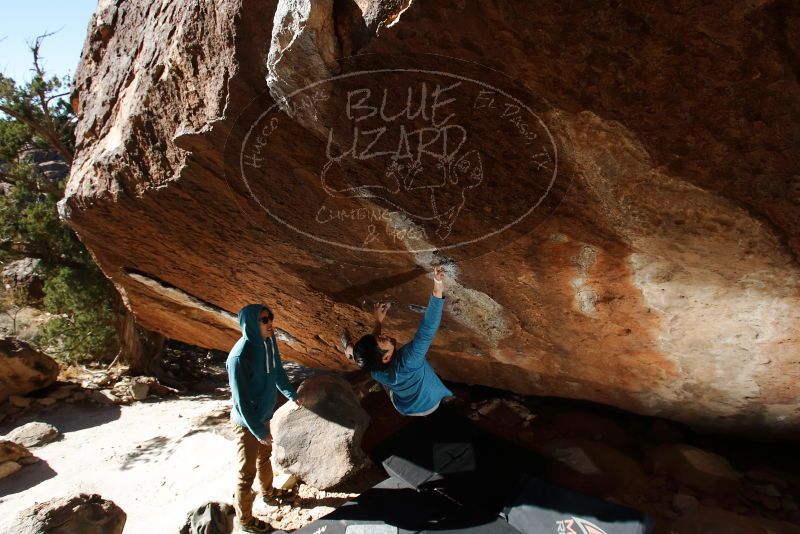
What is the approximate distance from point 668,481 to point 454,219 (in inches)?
78.7

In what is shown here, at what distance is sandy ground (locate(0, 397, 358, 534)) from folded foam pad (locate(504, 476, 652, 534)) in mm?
1221

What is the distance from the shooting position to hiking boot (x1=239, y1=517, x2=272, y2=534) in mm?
2676

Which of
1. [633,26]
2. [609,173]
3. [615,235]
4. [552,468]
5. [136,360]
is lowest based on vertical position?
[136,360]

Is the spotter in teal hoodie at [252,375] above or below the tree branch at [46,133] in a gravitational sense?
below

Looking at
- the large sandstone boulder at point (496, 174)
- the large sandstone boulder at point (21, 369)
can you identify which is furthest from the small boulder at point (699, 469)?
the large sandstone boulder at point (21, 369)

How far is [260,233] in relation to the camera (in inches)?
106

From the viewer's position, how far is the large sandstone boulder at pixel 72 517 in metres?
2.42

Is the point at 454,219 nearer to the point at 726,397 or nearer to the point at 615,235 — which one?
the point at 615,235

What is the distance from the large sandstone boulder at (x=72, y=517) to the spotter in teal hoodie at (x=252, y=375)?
0.86 metres

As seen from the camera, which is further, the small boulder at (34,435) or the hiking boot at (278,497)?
the small boulder at (34,435)

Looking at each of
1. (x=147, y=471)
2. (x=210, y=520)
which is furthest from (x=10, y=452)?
(x=210, y=520)

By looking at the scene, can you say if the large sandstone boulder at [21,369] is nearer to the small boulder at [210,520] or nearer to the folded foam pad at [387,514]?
the small boulder at [210,520]

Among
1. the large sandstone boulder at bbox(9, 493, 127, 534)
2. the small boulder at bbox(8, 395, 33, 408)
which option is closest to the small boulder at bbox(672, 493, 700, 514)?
the large sandstone boulder at bbox(9, 493, 127, 534)

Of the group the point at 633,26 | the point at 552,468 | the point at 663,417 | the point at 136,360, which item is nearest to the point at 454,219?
the point at 633,26
